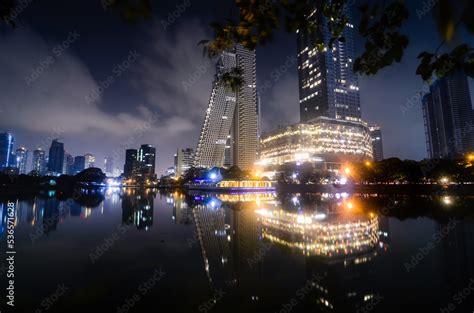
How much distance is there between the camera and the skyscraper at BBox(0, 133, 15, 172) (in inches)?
6591

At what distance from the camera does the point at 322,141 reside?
134 metres

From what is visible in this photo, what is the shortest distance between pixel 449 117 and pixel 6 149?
32034 centimetres

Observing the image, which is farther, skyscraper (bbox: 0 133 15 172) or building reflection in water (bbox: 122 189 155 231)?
skyscraper (bbox: 0 133 15 172)

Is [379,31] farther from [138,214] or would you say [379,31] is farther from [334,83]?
[334,83]

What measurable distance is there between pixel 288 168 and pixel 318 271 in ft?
414

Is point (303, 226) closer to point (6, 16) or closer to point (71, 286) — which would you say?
point (71, 286)

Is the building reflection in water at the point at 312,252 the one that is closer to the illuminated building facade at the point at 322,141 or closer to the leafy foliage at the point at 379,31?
the leafy foliage at the point at 379,31

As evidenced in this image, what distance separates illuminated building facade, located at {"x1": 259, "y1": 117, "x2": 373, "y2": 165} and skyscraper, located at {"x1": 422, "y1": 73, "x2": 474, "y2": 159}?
8718 cm

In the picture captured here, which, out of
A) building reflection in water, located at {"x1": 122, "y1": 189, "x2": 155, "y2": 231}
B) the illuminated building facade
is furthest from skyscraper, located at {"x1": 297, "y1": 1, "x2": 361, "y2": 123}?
building reflection in water, located at {"x1": 122, "y1": 189, "x2": 155, "y2": 231}

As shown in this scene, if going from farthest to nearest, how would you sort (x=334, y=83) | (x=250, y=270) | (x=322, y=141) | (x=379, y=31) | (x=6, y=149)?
(x=6, y=149), (x=334, y=83), (x=322, y=141), (x=250, y=270), (x=379, y=31)

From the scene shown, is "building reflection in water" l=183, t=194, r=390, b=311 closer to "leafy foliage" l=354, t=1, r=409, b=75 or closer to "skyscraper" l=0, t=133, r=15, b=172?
"leafy foliage" l=354, t=1, r=409, b=75

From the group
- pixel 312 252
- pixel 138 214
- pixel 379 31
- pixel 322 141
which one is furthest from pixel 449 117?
pixel 379 31

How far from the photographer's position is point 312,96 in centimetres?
15625

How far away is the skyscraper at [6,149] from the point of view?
167 meters
